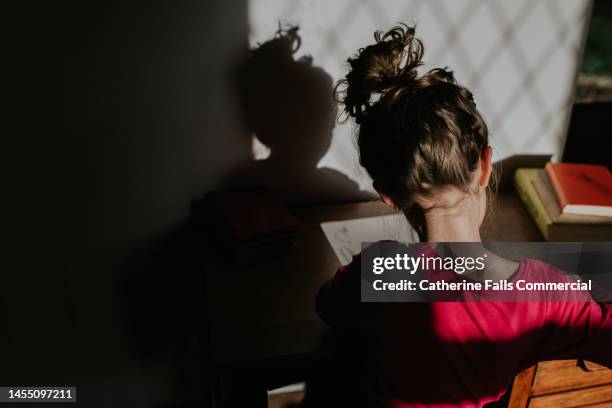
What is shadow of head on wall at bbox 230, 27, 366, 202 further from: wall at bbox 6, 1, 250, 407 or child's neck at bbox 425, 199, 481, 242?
child's neck at bbox 425, 199, 481, 242

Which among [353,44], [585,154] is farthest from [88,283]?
[585,154]

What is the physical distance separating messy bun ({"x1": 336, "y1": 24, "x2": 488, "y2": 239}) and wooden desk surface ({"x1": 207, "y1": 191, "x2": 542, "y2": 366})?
31cm

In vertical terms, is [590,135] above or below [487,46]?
below

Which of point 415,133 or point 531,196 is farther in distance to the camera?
point 531,196

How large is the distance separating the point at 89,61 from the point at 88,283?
0.57m

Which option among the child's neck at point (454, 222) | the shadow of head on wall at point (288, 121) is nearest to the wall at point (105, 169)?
the shadow of head on wall at point (288, 121)

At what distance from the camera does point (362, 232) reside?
1.25m

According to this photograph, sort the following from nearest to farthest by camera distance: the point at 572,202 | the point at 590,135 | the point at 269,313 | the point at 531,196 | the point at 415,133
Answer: the point at 415,133 → the point at 269,313 → the point at 572,202 → the point at 531,196 → the point at 590,135

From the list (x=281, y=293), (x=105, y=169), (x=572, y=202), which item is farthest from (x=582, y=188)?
(x=105, y=169)

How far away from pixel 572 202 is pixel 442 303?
1.77 ft

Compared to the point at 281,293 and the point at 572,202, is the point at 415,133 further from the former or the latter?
the point at 572,202

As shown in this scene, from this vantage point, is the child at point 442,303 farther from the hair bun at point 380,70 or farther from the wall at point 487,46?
the wall at point 487,46

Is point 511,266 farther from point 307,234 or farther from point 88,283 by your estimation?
point 88,283

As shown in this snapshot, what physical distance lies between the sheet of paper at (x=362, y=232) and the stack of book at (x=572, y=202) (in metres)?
0.31
